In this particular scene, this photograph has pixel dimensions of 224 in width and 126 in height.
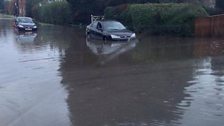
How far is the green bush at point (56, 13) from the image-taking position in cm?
5680

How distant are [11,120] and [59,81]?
4488mm

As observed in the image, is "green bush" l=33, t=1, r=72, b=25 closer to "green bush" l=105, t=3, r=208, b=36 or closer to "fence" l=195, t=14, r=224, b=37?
"green bush" l=105, t=3, r=208, b=36

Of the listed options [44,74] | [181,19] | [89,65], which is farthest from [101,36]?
[44,74]

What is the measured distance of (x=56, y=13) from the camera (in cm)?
6181

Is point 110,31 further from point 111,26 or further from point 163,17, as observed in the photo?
point 163,17

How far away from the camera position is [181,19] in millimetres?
30812

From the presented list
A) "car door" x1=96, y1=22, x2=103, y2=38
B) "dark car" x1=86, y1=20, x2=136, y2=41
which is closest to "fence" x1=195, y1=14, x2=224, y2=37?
→ "dark car" x1=86, y1=20, x2=136, y2=41

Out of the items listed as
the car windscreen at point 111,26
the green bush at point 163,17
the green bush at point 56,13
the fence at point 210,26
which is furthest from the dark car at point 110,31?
the green bush at point 56,13

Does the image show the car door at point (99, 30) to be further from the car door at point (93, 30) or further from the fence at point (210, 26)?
the fence at point (210, 26)

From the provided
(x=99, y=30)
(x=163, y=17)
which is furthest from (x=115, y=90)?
(x=163, y=17)

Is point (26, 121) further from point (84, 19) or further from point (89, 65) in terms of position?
point (84, 19)

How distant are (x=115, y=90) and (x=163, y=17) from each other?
21164 millimetres

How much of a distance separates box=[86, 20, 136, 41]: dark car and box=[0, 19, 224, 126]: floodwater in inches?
315

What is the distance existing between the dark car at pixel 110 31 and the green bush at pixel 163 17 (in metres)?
3.44
